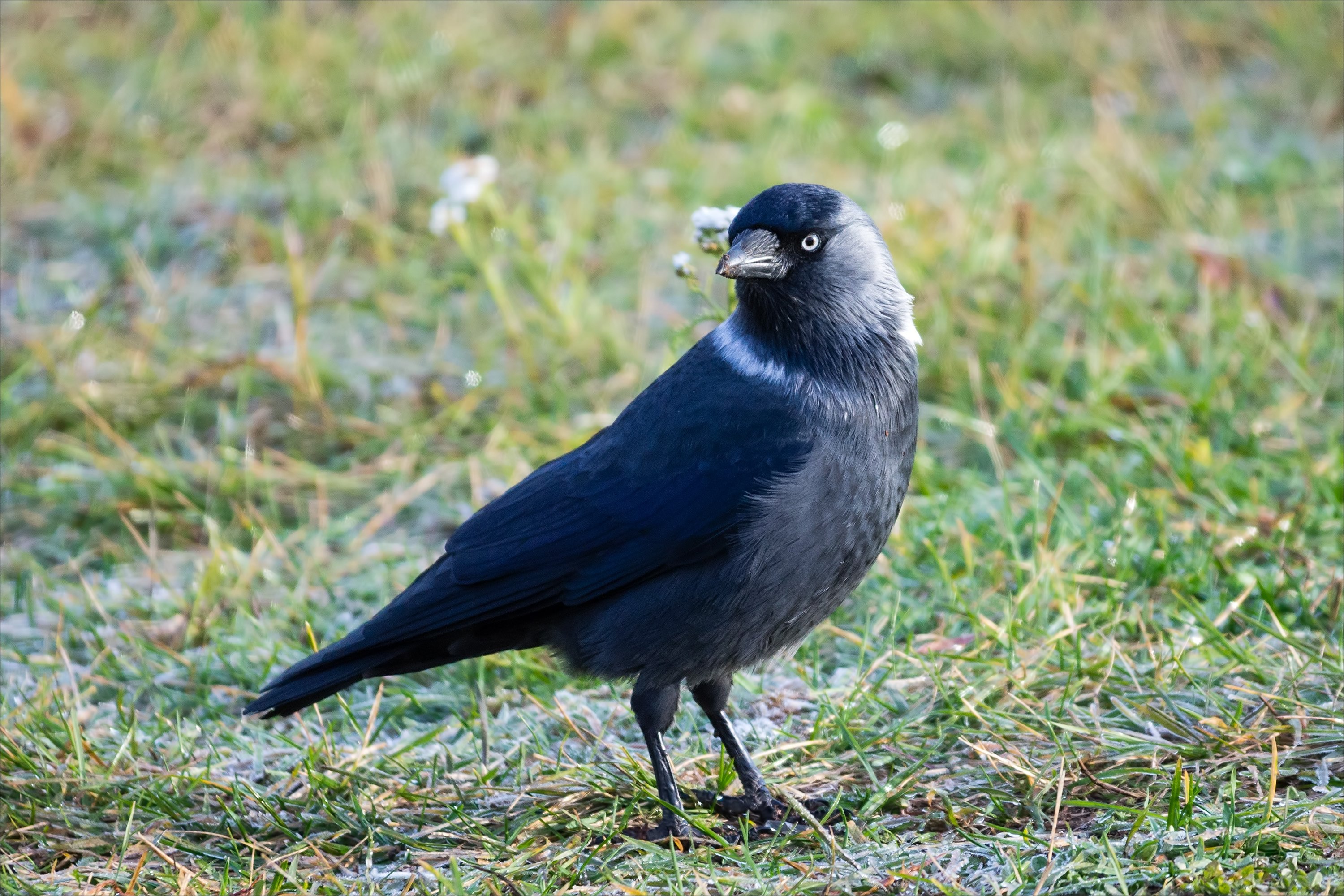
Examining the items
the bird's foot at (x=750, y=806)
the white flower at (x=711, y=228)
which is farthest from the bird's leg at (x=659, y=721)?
the white flower at (x=711, y=228)

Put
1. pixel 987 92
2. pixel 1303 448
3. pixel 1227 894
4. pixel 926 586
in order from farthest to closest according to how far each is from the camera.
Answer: pixel 987 92
pixel 1303 448
pixel 926 586
pixel 1227 894

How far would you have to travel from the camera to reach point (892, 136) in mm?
6758

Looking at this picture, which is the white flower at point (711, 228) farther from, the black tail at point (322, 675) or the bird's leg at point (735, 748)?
the black tail at point (322, 675)

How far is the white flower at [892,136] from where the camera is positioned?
668cm

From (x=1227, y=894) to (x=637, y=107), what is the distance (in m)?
5.42

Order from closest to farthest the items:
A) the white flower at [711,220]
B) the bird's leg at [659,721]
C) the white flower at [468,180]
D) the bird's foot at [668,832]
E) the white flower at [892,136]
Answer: the bird's foot at [668,832]
the bird's leg at [659,721]
the white flower at [711,220]
the white flower at [468,180]
the white flower at [892,136]

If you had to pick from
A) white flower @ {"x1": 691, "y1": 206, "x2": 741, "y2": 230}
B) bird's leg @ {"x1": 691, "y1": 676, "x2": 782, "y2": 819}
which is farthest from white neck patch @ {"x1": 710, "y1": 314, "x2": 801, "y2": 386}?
bird's leg @ {"x1": 691, "y1": 676, "x2": 782, "y2": 819}

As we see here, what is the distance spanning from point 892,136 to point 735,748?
4.24 meters

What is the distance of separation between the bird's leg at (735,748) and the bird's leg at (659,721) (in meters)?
0.11

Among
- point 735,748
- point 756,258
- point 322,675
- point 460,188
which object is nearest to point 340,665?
point 322,675

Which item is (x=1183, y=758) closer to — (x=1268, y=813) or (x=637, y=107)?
(x=1268, y=813)

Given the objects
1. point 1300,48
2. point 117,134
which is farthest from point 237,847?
point 1300,48

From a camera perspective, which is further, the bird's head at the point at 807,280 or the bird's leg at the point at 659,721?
the bird's head at the point at 807,280

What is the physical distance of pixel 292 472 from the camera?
474 cm
